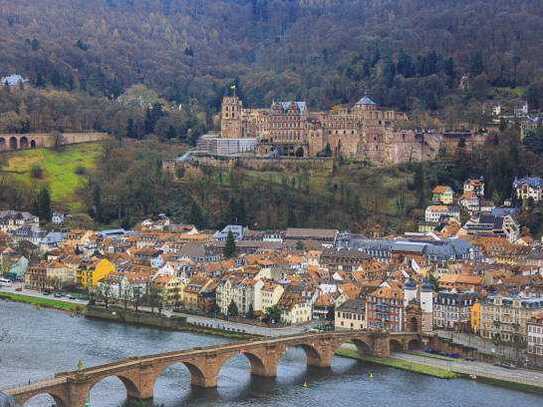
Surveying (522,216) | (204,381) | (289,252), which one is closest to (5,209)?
(289,252)

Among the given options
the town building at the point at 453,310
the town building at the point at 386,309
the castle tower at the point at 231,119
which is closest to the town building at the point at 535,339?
the town building at the point at 453,310

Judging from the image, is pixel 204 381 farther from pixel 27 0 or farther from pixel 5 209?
pixel 27 0

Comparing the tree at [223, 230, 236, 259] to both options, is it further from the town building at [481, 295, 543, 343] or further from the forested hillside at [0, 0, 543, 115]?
the forested hillside at [0, 0, 543, 115]

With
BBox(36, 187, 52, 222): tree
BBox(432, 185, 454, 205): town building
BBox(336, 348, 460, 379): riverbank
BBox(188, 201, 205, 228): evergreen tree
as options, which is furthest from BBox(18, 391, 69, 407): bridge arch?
BBox(432, 185, 454, 205): town building

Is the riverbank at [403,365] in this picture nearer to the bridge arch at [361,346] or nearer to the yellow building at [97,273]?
the bridge arch at [361,346]

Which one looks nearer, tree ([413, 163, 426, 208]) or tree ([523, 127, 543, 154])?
tree ([413, 163, 426, 208])
